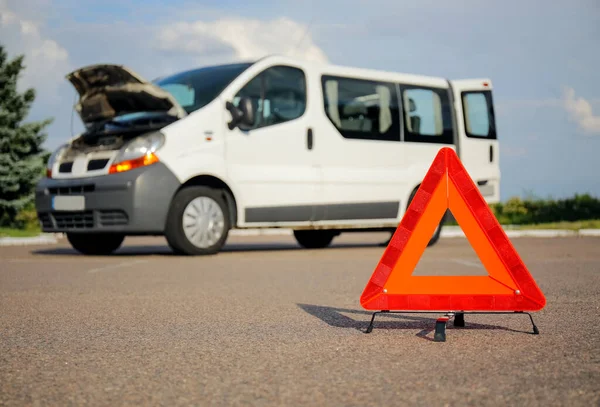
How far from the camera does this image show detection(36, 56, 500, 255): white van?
1173 cm

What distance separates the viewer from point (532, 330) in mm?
5543

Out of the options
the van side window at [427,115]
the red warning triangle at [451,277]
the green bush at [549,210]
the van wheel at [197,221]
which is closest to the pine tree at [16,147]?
the green bush at [549,210]

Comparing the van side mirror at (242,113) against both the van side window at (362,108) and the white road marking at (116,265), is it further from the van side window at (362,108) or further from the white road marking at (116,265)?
the white road marking at (116,265)

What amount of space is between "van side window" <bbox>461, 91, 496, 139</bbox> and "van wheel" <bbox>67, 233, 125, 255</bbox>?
19.9 ft

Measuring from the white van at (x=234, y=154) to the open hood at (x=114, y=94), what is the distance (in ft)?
0.05

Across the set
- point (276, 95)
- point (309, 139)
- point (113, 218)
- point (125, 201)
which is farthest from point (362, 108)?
point (113, 218)

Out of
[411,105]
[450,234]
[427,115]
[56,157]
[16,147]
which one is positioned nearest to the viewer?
[56,157]

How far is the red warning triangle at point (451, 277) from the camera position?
5.40m

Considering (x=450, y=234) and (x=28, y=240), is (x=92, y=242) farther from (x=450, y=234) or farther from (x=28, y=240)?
(x=450, y=234)

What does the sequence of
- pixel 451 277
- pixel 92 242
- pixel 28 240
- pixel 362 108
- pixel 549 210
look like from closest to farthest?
pixel 451 277 → pixel 92 242 → pixel 362 108 → pixel 28 240 → pixel 549 210

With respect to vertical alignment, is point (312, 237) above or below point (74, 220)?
below

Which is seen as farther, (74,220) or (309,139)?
(309,139)

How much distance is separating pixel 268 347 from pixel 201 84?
825cm

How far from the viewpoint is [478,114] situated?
52.0ft
